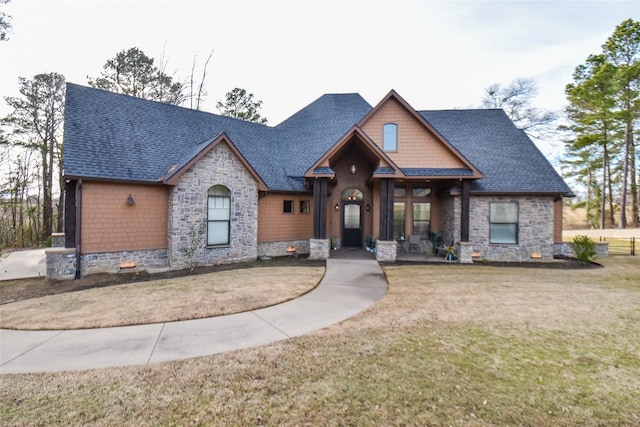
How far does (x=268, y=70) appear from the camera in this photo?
870 inches

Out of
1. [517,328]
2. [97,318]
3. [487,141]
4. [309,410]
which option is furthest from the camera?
[487,141]

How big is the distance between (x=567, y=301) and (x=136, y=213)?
43.4 feet

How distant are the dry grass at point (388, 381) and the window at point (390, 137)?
349 inches

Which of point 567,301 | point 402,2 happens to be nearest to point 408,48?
point 402,2

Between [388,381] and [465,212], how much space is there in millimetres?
10032

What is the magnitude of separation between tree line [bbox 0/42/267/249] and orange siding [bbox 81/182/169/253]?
10.5m

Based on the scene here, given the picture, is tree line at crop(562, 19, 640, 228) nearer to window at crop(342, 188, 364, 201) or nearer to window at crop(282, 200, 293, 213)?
window at crop(342, 188, 364, 201)

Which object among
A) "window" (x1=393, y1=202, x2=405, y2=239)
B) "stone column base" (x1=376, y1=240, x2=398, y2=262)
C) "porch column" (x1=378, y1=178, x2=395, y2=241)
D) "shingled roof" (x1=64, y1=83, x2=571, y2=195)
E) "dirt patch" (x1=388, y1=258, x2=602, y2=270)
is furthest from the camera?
"window" (x1=393, y1=202, x2=405, y2=239)

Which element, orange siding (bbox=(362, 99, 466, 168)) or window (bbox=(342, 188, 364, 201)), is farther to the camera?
window (bbox=(342, 188, 364, 201))

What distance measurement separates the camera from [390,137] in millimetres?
12656

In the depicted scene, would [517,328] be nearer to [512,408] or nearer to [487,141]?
[512,408]

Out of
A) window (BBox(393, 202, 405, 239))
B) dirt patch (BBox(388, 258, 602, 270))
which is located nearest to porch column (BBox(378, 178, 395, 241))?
dirt patch (BBox(388, 258, 602, 270))

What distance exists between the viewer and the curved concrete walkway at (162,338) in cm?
379

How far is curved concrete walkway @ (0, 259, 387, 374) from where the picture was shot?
3.79 meters
